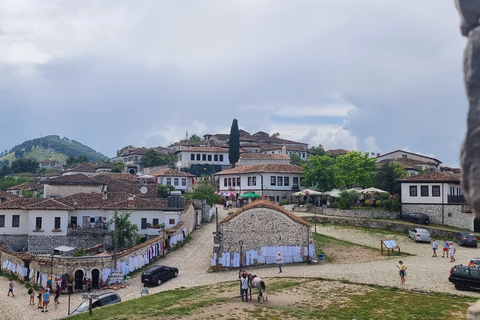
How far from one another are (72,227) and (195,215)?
12.8m

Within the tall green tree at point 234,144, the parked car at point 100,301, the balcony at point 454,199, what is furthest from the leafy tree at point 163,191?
the parked car at point 100,301

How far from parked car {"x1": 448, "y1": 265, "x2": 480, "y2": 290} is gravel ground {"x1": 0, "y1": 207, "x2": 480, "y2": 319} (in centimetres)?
43

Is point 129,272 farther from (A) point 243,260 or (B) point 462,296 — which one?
(B) point 462,296

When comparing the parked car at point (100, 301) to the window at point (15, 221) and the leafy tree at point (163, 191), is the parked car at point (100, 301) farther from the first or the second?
the leafy tree at point (163, 191)

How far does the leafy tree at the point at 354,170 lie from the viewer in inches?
2345

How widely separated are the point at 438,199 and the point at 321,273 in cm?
2124

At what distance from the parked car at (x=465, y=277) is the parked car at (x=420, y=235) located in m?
14.7

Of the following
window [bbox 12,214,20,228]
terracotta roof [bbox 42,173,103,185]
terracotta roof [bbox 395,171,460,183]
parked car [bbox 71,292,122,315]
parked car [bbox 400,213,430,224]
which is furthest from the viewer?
terracotta roof [bbox 42,173,103,185]

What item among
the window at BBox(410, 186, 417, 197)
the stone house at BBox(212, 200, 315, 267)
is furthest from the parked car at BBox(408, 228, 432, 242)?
the stone house at BBox(212, 200, 315, 267)


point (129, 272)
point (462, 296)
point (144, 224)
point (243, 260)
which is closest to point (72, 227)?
point (144, 224)

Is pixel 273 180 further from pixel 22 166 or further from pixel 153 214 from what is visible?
pixel 22 166

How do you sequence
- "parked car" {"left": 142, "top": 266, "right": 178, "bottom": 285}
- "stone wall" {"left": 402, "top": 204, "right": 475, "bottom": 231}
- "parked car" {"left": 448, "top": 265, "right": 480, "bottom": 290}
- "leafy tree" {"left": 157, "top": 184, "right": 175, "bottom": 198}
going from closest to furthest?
"parked car" {"left": 448, "top": 265, "right": 480, "bottom": 290} < "parked car" {"left": 142, "top": 266, "right": 178, "bottom": 285} < "stone wall" {"left": 402, "top": 204, "right": 475, "bottom": 231} < "leafy tree" {"left": 157, "top": 184, "right": 175, "bottom": 198}

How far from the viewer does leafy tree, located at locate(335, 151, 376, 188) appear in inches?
2345

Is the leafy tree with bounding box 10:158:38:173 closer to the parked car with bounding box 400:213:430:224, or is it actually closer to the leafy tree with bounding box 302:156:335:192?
the leafy tree with bounding box 302:156:335:192
